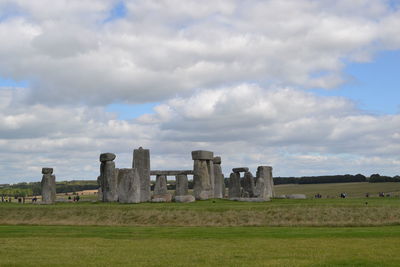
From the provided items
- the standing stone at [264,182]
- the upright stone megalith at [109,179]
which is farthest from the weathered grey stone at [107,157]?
the standing stone at [264,182]

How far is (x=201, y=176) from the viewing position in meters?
35.3

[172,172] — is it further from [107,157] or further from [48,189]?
[107,157]

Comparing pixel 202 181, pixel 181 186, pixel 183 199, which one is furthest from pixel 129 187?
pixel 181 186

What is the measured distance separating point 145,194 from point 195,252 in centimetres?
1805

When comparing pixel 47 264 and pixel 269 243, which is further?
pixel 269 243

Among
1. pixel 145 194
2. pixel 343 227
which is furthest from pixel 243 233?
pixel 145 194

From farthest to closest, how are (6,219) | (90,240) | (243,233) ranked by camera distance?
(6,219) < (243,233) < (90,240)

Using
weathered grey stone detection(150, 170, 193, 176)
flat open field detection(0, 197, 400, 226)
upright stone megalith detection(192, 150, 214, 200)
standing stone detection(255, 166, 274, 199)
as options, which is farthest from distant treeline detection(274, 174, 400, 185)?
flat open field detection(0, 197, 400, 226)

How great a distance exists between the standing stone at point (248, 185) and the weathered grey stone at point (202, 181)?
3.62m

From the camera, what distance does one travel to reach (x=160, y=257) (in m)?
14.6

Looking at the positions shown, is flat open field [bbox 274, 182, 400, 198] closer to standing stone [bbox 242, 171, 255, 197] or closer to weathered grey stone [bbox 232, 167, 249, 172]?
weathered grey stone [bbox 232, 167, 249, 172]

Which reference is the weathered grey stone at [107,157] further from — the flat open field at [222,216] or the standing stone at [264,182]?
the standing stone at [264,182]

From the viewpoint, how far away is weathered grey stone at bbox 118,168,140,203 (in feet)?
104

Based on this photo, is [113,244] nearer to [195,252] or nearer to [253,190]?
[195,252]
